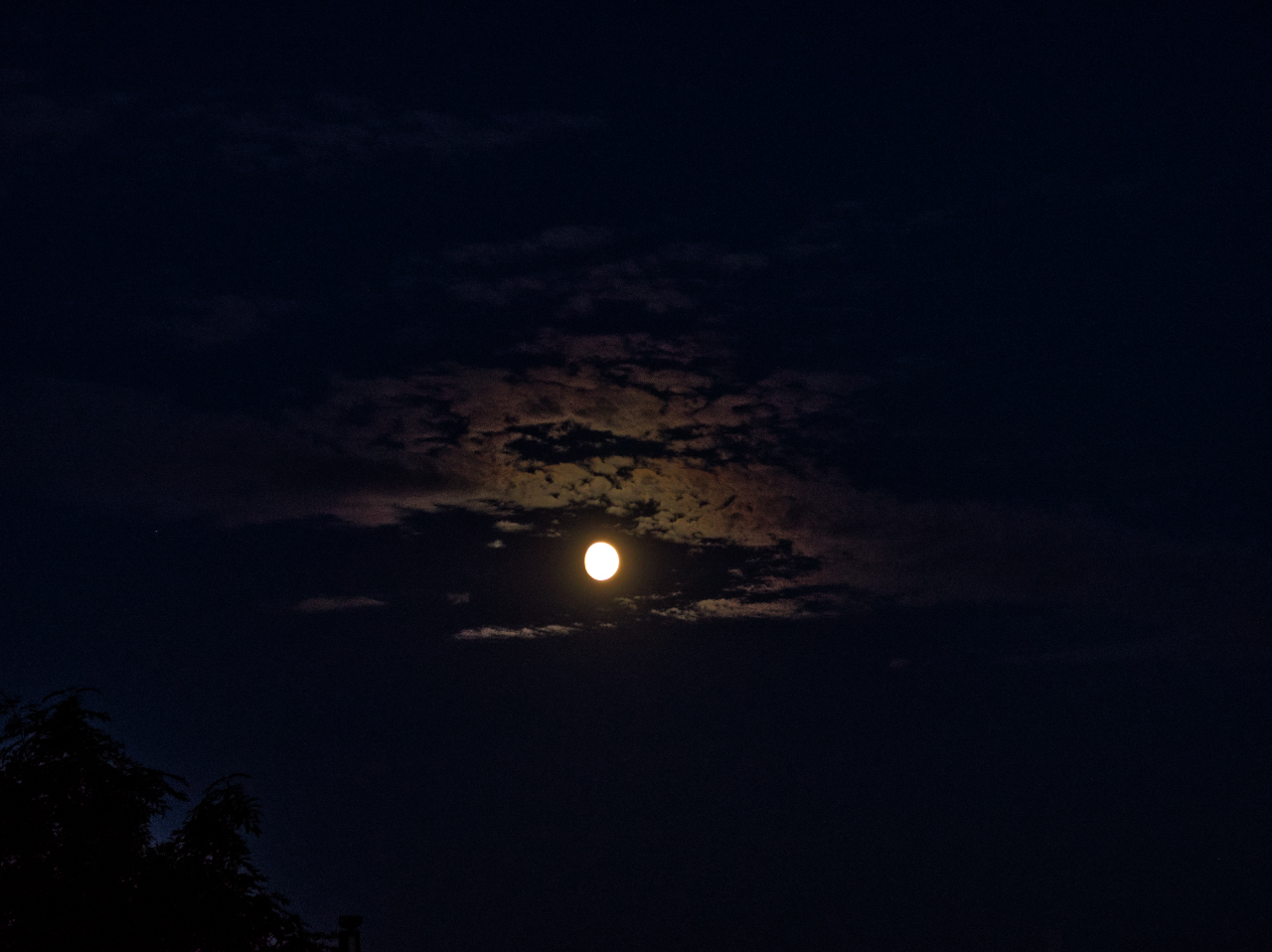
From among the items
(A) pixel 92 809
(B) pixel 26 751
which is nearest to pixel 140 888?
(A) pixel 92 809

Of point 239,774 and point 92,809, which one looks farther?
point 239,774

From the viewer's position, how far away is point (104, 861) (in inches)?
909

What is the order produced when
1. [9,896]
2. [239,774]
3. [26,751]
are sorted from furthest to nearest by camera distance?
[239,774] → [26,751] → [9,896]

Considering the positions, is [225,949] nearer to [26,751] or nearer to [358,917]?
[358,917]

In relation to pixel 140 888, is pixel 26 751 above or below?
above

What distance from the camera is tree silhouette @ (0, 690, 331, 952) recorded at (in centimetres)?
2217

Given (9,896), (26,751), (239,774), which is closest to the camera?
(9,896)

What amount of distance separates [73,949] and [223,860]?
3.28m

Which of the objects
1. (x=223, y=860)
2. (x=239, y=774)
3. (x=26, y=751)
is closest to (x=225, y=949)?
(x=223, y=860)

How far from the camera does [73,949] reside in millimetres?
22047

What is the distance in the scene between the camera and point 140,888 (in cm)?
2342

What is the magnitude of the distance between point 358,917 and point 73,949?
5.68m

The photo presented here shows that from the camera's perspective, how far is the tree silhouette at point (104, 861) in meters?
22.2

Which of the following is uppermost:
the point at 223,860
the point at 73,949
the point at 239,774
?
the point at 239,774
